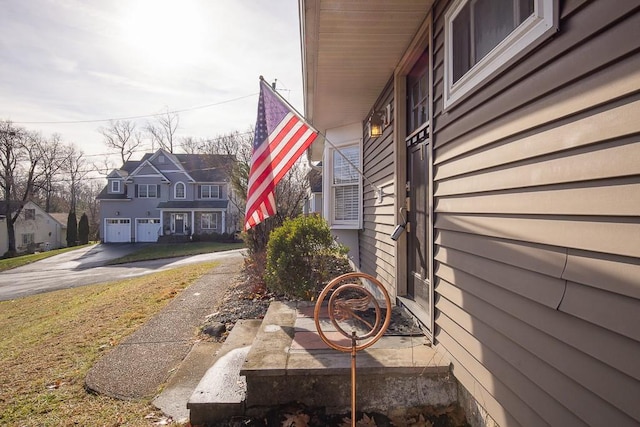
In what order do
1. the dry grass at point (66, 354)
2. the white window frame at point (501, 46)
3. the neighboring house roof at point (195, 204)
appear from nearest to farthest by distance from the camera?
the white window frame at point (501, 46) < the dry grass at point (66, 354) < the neighboring house roof at point (195, 204)

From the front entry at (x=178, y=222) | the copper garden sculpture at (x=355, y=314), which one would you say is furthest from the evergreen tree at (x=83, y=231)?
the copper garden sculpture at (x=355, y=314)

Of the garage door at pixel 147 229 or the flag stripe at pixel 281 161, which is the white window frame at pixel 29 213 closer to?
the garage door at pixel 147 229

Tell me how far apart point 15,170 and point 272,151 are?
36.7 meters

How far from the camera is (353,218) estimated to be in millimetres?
7770

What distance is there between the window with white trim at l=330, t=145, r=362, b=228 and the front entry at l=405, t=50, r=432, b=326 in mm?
2795

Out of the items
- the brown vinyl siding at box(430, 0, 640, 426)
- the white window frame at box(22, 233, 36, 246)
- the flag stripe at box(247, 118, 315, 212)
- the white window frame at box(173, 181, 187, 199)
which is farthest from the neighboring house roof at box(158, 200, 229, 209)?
the brown vinyl siding at box(430, 0, 640, 426)

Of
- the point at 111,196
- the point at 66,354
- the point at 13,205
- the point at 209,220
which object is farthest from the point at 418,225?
the point at 13,205

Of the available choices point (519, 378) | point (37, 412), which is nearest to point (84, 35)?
point (37, 412)

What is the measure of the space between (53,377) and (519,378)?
4314 mm

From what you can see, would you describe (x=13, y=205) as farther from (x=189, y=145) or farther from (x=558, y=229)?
(x=558, y=229)

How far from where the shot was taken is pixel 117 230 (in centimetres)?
3086

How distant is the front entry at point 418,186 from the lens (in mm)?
3822

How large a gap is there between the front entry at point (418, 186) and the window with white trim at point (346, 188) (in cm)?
280

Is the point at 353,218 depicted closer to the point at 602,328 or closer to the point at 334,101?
the point at 334,101
